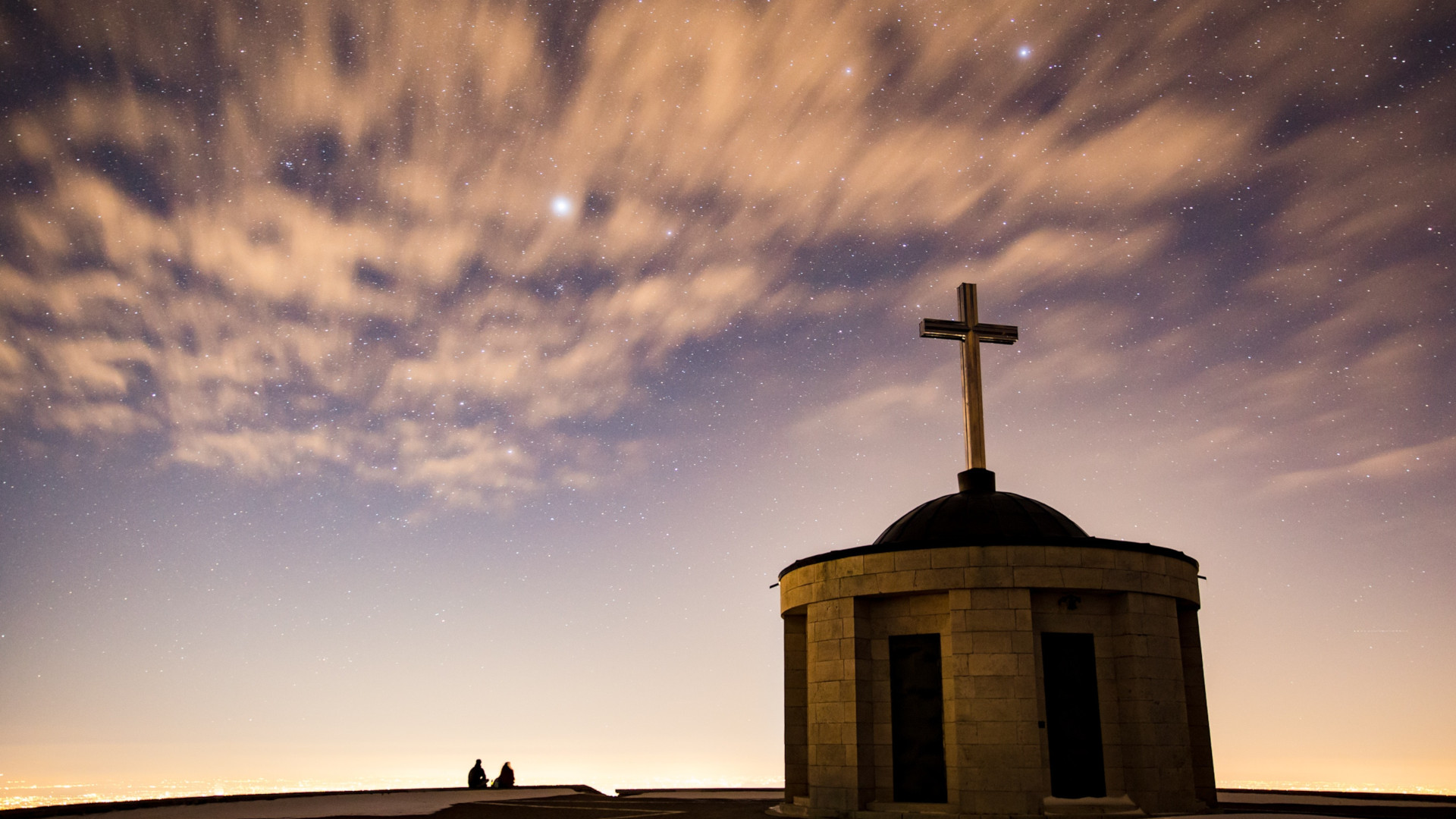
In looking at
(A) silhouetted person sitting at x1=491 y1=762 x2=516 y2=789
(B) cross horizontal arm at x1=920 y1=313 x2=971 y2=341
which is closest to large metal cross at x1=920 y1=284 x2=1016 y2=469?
(B) cross horizontal arm at x1=920 y1=313 x2=971 y2=341

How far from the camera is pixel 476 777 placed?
3591 cm

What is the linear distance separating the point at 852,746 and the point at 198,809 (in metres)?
16.6

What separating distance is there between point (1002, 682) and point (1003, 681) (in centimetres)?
2

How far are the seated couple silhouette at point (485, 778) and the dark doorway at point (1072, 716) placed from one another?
22770mm


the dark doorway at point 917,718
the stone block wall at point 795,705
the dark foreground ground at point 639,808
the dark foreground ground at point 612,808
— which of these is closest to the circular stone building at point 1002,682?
the dark doorway at point 917,718

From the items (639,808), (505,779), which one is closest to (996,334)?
(639,808)

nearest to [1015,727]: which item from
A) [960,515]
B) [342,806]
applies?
[960,515]

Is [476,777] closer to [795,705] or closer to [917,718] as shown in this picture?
[795,705]

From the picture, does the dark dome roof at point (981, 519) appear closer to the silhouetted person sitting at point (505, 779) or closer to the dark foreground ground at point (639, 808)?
the dark foreground ground at point (639, 808)

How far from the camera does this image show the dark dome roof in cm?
2302

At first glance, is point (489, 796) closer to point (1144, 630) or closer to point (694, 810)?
point (694, 810)

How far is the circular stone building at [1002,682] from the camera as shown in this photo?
19.8m

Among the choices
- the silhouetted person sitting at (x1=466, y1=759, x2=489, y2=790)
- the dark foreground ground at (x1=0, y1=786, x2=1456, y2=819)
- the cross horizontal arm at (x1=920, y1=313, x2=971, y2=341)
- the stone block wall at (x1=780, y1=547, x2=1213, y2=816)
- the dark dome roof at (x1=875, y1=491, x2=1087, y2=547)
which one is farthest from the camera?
the silhouetted person sitting at (x1=466, y1=759, x2=489, y2=790)

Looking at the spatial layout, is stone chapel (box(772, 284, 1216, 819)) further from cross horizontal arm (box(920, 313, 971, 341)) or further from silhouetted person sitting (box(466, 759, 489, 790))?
silhouetted person sitting (box(466, 759, 489, 790))
